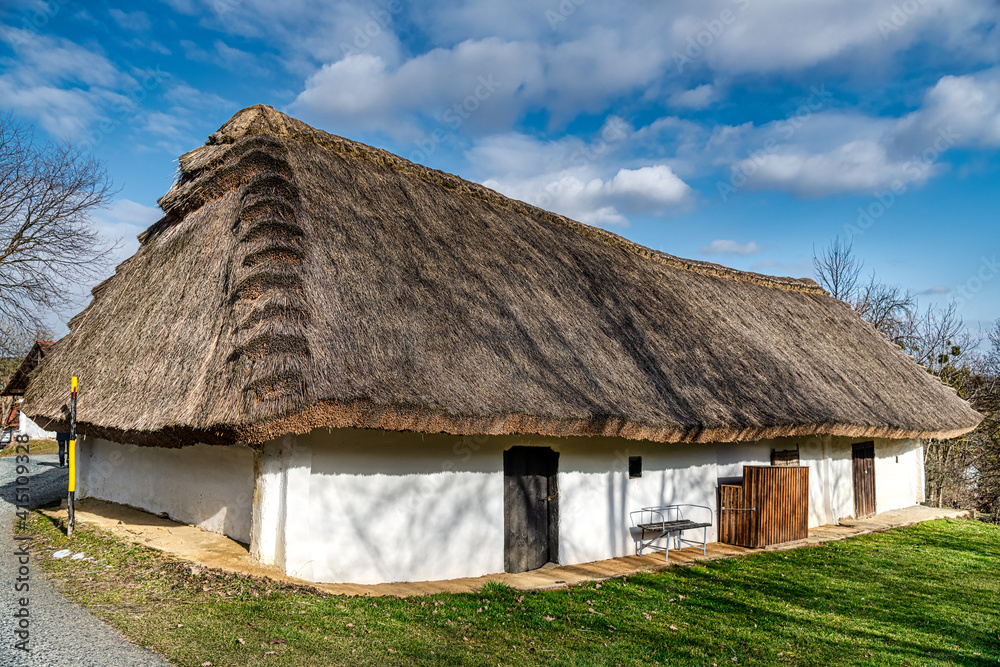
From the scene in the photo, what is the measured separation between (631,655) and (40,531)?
8499 millimetres

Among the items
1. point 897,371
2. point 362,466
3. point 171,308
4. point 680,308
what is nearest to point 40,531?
point 171,308

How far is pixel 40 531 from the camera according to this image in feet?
29.0

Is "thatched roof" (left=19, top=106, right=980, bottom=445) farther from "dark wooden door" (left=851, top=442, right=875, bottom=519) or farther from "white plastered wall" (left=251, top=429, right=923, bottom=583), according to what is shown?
"dark wooden door" (left=851, top=442, right=875, bottom=519)

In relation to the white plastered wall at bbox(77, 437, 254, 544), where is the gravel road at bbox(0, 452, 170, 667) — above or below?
below

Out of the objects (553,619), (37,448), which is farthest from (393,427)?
(37,448)

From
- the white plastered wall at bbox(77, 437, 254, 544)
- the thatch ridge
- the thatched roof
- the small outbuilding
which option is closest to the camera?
the thatched roof

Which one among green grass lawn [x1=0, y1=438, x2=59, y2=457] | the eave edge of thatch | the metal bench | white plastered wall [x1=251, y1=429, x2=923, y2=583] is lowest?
green grass lawn [x1=0, y1=438, x2=59, y2=457]

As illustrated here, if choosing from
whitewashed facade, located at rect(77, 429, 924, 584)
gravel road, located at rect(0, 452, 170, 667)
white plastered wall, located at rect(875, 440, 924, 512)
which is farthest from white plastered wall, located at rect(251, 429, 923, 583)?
white plastered wall, located at rect(875, 440, 924, 512)

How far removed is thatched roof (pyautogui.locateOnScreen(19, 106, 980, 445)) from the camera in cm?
645

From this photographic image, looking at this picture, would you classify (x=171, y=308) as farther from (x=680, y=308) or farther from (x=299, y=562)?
(x=680, y=308)

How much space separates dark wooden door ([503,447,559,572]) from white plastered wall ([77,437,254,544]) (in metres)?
3.38

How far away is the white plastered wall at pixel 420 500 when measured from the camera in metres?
6.64

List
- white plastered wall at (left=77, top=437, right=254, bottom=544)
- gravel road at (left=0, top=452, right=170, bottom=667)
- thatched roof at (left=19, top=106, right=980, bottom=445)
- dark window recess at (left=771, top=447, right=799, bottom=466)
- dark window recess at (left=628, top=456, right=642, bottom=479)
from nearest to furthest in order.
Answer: gravel road at (left=0, top=452, right=170, bottom=667) < thatched roof at (left=19, top=106, right=980, bottom=445) < white plastered wall at (left=77, top=437, right=254, bottom=544) < dark window recess at (left=628, top=456, right=642, bottom=479) < dark window recess at (left=771, top=447, right=799, bottom=466)

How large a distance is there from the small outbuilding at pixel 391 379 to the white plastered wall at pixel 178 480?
0.16 ft
